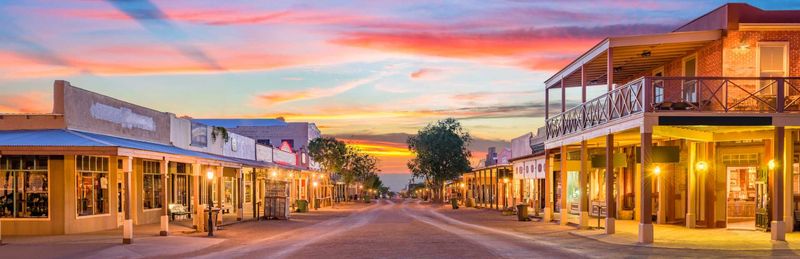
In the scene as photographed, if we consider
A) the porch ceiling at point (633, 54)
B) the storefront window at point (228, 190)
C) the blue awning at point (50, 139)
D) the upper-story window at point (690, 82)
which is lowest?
the storefront window at point (228, 190)

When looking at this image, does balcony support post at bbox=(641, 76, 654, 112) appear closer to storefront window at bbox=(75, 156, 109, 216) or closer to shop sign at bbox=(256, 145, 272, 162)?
storefront window at bbox=(75, 156, 109, 216)

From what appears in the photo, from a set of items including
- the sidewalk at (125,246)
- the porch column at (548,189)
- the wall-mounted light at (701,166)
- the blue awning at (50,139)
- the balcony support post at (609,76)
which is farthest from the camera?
the porch column at (548,189)

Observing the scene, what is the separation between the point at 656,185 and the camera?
33156 mm

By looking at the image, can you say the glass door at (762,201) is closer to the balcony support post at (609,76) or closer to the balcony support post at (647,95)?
the balcony support post at (609,76)

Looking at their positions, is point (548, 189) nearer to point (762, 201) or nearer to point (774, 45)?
point (762, 201)

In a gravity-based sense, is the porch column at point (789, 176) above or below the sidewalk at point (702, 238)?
above

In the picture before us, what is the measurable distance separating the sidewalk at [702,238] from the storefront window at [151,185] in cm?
1635

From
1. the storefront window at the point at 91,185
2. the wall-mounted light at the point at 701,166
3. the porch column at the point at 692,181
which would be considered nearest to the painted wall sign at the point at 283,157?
the storefront window at the point at 91,185

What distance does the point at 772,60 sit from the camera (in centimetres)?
2481

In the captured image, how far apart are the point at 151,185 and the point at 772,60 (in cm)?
2286

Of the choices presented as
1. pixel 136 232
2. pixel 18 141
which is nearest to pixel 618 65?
pixel 136 232

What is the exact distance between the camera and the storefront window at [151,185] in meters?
32.8

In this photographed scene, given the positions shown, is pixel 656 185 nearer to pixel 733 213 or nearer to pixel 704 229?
pixel 733 213

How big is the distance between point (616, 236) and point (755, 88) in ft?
19.2
